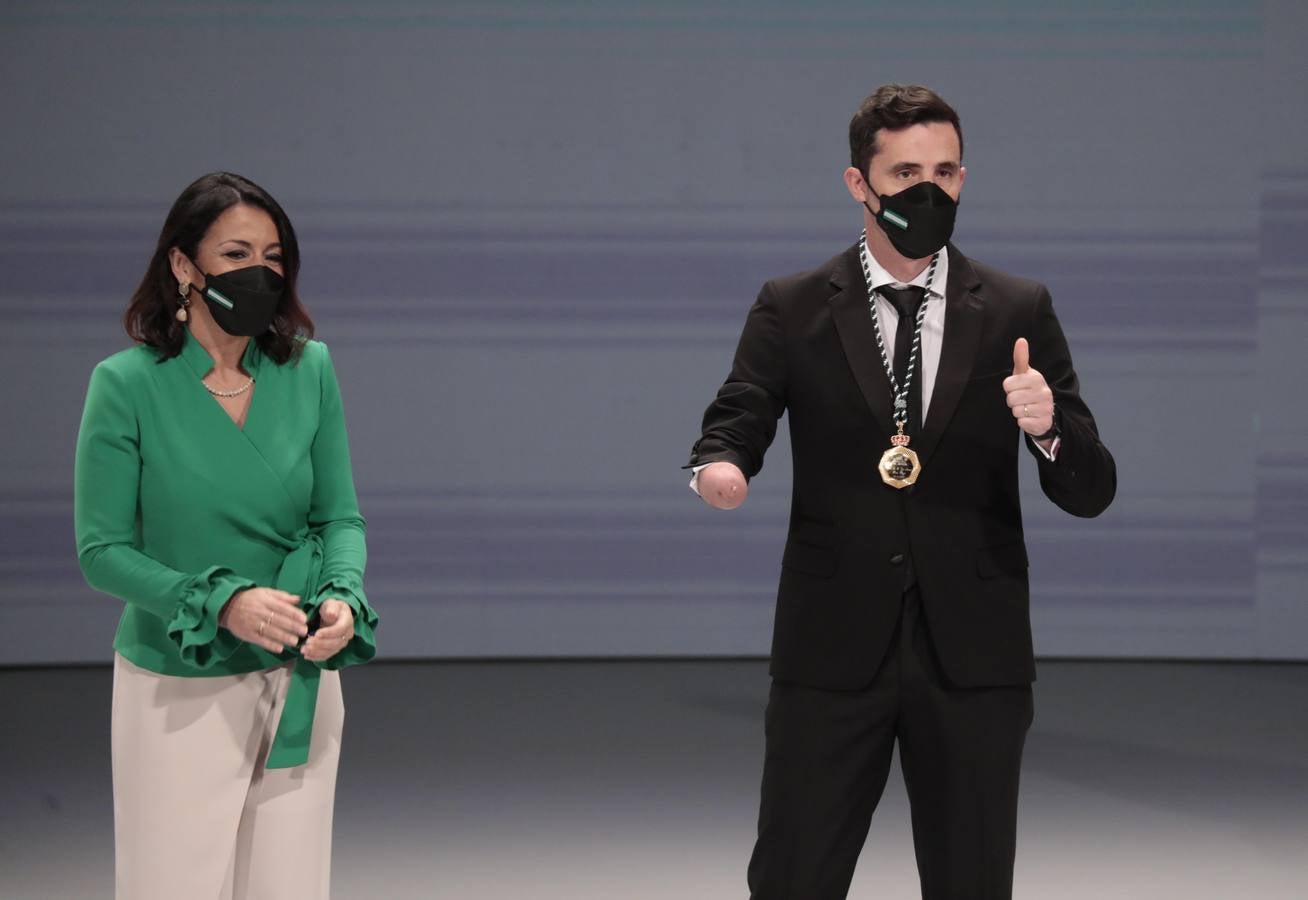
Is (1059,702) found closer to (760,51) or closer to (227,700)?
(760,51)

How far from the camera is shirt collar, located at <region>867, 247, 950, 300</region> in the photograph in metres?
2.36

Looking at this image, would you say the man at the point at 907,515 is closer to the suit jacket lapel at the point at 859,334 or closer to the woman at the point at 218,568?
the suit jacket lapel at the point at 859,334

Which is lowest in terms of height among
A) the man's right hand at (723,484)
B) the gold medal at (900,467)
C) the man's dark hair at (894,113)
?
the man's right hand at (723,484)

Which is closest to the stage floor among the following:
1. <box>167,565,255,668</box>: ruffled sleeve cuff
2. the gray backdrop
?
the gray backdrop

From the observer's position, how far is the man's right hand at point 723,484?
7.20ft

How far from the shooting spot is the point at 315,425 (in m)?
2.41

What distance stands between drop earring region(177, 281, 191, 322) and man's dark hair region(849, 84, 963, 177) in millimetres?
1000

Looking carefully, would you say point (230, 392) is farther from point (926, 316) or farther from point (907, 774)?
point (907, 774)

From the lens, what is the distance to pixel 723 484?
220 cm

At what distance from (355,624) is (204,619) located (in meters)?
0.22

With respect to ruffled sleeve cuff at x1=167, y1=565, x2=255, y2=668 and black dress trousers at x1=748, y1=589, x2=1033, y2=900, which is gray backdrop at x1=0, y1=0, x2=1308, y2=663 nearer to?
black dress trousers at x1=748, y1=589, x2=1033, y2=900

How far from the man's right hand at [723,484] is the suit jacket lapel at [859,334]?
231 millimetres

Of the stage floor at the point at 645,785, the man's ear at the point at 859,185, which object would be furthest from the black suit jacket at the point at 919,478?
the stage floor at the point at 645,785

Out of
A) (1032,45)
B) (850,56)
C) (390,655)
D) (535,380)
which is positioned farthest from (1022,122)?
(390,655)
